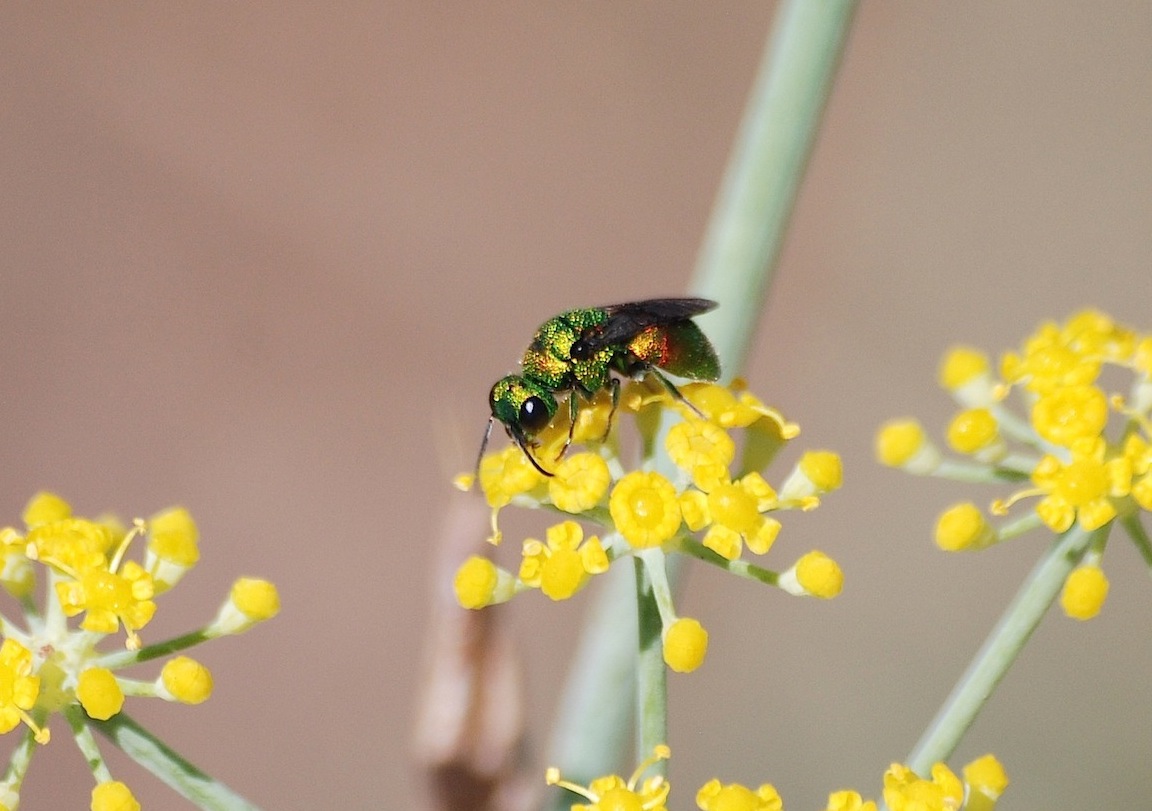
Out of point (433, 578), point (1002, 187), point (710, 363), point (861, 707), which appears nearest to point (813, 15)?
point (710, 363)

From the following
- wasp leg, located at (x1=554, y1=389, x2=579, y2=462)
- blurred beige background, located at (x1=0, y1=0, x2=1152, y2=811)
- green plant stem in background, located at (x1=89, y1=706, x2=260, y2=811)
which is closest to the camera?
green plant stem in background, located at (x1=89, y1=706, x2=260, y2=811)

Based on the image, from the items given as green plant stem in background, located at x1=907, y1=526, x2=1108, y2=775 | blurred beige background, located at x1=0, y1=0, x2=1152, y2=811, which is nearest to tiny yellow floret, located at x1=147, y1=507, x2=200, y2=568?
green plant stem in background, located at x1=907, y1=526, x2=1108, y2=775

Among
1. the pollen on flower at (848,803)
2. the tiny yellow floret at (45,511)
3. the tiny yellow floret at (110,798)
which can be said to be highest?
the pollen on flower at (848,803)

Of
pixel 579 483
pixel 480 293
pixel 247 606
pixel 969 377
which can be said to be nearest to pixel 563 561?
pixel 579 483

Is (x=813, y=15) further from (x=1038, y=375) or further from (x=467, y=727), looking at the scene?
(x=467, y=727)

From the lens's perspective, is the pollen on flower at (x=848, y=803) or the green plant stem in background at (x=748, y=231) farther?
the green plant stem in background at (x=748, y=231)

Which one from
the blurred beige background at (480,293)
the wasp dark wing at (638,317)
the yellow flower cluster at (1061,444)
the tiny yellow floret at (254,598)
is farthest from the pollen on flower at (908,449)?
the blurred beige background at (480,293)

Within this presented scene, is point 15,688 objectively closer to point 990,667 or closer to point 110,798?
point 110,798

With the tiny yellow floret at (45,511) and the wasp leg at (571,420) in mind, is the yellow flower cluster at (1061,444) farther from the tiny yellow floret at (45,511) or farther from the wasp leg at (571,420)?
the tiny yellow floret at (45,511)

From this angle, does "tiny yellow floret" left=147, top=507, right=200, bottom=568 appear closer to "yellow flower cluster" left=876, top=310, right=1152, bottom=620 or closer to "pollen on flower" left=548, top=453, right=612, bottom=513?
"pollen on flower" left=548, top=453, right=612, bottom=513
